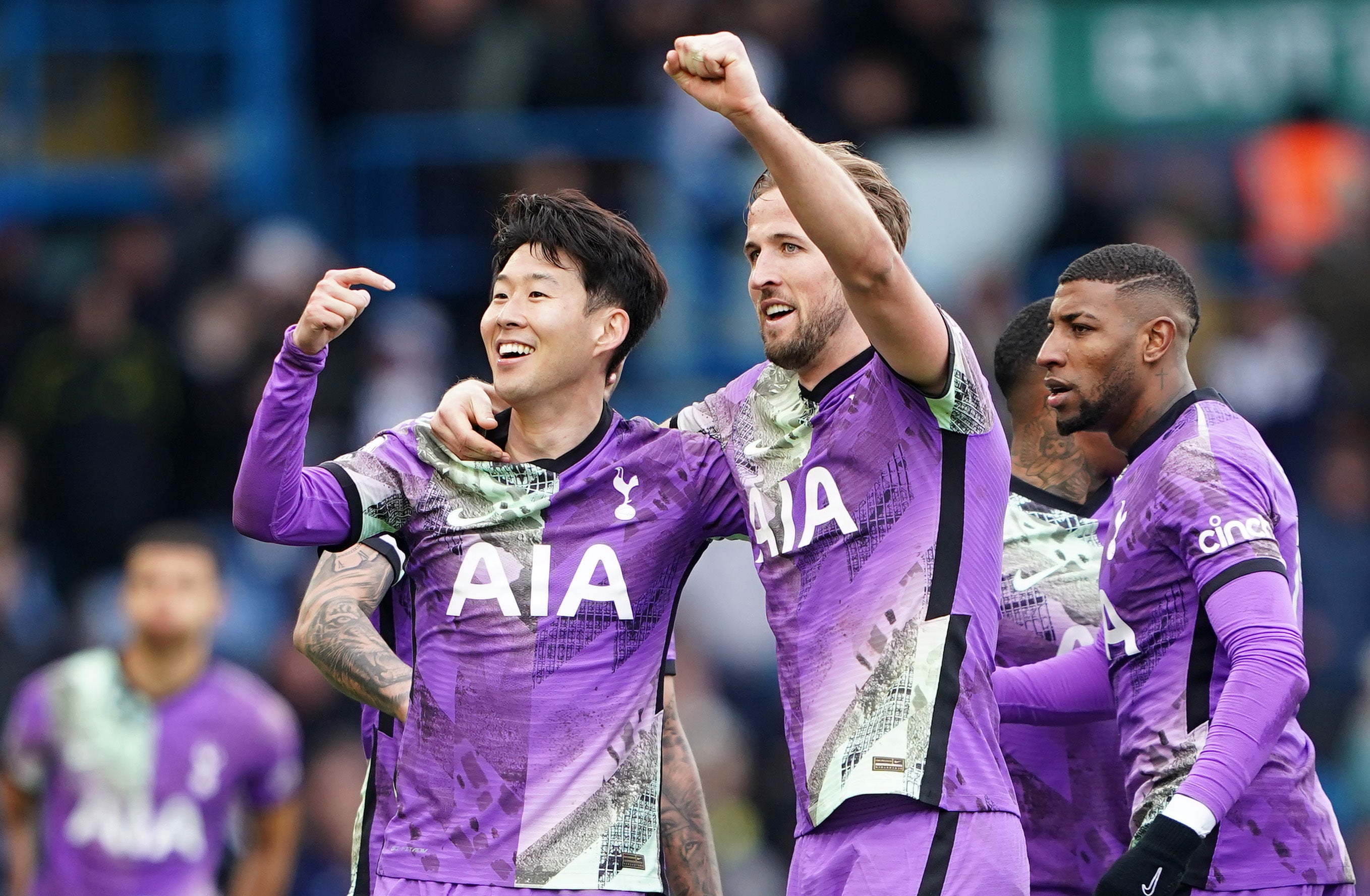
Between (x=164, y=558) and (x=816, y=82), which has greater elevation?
(x=816, y=82)

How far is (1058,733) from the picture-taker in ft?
17.9

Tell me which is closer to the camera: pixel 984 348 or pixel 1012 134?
pixel 984 348

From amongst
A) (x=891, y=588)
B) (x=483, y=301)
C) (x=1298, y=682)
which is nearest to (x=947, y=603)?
(x=891, y=588)

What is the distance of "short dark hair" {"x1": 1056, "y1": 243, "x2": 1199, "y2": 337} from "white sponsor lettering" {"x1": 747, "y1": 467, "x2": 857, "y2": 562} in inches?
35.3

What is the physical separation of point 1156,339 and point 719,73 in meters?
1.42

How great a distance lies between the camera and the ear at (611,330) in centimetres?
521

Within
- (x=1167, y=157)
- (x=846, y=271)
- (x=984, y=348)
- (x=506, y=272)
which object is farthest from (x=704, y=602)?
(x=846, y=271)

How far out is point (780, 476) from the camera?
4.74 m

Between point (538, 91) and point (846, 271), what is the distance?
348 inches

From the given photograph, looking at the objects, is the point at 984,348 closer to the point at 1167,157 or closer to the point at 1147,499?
the point at 1167,157

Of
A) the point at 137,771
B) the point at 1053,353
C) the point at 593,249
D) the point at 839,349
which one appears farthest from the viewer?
the point at 137,771

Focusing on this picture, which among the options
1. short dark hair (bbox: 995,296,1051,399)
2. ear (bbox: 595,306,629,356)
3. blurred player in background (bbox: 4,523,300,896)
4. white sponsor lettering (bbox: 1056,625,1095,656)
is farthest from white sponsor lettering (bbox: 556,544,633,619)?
blurred player in background (bbox: 4,523,300,896)

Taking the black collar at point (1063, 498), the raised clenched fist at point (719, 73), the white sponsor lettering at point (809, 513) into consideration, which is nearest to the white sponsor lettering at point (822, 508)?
the white sponsor lettering at point (809, 513)

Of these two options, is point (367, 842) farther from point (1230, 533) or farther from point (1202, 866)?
point (1230, 533)
